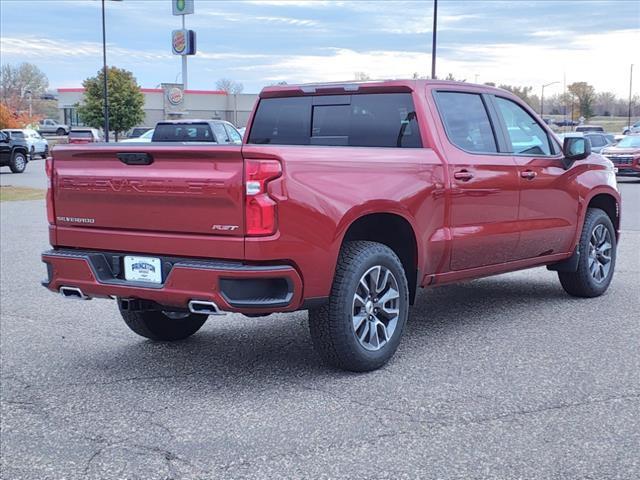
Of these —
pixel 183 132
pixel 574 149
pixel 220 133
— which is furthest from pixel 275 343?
pixel 220 133

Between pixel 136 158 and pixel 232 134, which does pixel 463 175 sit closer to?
pixel 136 158

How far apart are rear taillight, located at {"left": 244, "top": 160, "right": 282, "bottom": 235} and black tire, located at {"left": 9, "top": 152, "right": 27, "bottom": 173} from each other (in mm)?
30567

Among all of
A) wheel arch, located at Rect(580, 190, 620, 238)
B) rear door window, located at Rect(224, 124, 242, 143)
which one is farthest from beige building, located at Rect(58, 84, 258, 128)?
wheel arch, located at Rect(580, 190, 620, 238)

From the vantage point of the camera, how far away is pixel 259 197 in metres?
4.82

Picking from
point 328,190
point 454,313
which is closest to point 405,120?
point 328,190

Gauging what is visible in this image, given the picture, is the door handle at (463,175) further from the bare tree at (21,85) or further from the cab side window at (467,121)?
the bare tree at (21,85)

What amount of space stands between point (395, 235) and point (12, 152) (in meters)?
29.7

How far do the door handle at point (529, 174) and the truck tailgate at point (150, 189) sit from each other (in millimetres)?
2974

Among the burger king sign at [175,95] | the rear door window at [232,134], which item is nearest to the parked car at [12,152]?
A: the rear door window at [232,134]

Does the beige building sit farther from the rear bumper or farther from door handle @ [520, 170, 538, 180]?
the rear bumper

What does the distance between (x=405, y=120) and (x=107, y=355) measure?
9.09ft

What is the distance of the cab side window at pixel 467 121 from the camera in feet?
21.3

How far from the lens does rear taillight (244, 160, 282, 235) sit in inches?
189

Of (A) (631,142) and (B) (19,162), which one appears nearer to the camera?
(A) (631,142)
